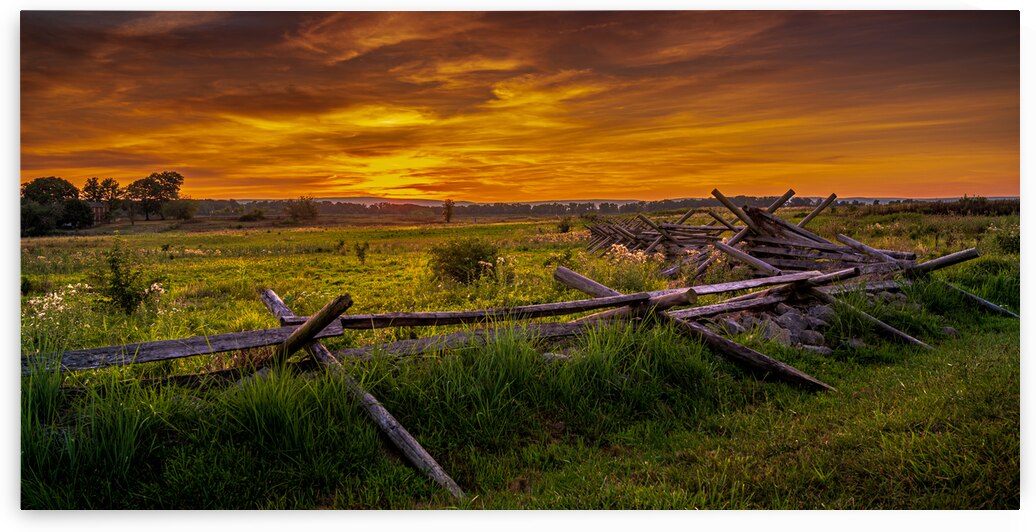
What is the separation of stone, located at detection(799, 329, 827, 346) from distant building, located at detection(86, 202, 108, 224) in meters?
8.93

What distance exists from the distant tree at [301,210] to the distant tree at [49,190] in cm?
757

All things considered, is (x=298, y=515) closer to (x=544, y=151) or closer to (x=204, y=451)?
(x=204, y=451)

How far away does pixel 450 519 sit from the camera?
3.94m

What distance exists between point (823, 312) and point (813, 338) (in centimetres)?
77

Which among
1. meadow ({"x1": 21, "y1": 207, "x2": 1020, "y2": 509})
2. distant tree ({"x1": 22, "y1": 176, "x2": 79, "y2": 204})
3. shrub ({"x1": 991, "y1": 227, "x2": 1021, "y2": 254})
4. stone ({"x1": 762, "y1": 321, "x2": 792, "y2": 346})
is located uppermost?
distant tree ({"x1": 22, "y1": 176, "x2": 79, "y2": 204})

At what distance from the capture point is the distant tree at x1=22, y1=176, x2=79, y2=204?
5.50m

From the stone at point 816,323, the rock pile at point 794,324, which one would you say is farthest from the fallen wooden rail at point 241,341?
the stone at point 816,323

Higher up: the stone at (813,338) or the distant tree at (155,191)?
the distant tree at (155,191)

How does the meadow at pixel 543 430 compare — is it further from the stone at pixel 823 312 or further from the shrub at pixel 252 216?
the shrub at pixel 252 216

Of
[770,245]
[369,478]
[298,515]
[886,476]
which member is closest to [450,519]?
[369,478]

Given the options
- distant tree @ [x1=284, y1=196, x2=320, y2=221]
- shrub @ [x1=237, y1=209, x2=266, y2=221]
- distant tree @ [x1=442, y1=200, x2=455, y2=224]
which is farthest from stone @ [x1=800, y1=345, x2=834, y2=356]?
distant tree @ [x1=284, y1=196, x2=320, y2=221]

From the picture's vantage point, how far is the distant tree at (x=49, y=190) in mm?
5496

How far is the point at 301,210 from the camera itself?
14828mm

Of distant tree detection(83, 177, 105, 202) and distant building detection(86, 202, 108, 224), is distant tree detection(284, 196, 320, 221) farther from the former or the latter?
distant tree detection(83, 177, 105, 202)
